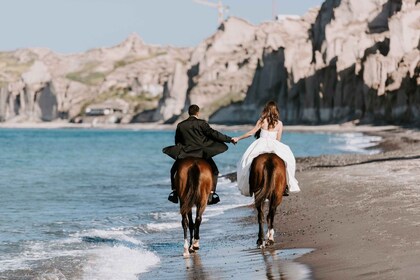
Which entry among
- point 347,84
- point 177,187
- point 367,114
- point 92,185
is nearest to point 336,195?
point 177,187

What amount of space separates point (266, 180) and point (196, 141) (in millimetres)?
1561

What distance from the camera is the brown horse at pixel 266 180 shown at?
15414 millimetres

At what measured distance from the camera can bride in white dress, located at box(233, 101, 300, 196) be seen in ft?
52.3

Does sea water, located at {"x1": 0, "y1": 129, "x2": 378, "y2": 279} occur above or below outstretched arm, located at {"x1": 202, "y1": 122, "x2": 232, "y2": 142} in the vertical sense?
below

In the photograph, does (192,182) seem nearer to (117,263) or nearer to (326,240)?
(117,263)

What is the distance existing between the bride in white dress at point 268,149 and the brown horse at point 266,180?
249mm

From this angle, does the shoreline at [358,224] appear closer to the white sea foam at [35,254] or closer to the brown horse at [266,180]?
the brown horse at [266,180]

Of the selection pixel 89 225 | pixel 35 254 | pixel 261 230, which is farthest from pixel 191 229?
pixel 89 225

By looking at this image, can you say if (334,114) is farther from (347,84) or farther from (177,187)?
(177,187)

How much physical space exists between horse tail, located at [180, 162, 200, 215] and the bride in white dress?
112cm

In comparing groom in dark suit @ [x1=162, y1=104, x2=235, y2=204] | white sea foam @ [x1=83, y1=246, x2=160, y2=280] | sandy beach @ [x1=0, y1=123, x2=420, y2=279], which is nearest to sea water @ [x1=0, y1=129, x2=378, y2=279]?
white sea foam @ [x1=83, y1=246, x2=160, y2=280]

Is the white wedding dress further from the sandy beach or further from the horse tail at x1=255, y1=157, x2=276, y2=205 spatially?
the sandy beach

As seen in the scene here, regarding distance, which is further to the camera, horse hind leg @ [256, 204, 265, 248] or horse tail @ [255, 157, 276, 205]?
horse hind leg @ [256, 204, 265, 248]

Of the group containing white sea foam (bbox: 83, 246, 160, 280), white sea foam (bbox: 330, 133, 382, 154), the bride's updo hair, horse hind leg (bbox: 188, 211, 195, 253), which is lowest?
white sea foam (bbox: 330, 133, 382, 154)
